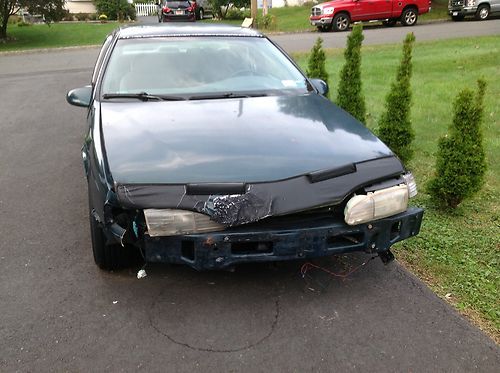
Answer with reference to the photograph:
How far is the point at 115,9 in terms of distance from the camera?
1299 inches

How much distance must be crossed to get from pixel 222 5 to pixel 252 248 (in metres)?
31.1

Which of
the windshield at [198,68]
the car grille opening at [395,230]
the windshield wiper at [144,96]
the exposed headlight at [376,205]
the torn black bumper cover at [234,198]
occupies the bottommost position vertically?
the car grille opening at [395,230]

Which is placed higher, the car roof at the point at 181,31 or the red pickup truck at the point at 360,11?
the red pickup truck at the point at 360,11

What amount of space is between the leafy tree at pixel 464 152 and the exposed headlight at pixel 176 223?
7.72 feet

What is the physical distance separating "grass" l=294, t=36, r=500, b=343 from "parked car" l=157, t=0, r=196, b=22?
19.8 metres

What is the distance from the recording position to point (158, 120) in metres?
3.39

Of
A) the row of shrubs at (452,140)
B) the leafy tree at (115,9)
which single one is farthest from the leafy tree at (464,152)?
the leafy tree at (115,9)

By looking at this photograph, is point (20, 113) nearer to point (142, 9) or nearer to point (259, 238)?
point (259, 238)

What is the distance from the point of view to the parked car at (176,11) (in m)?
27.8

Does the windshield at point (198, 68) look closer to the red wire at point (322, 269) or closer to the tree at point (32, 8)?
the red wire at point (322, 269)

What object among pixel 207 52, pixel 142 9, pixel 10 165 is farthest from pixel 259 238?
pixel 142 9

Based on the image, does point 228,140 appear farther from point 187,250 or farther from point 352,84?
point 352,84

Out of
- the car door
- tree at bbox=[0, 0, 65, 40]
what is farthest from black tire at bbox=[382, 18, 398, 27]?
tree at bbox=[0, 0, 65, 40]

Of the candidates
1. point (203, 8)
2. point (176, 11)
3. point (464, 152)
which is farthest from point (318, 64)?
point (203, 8)
